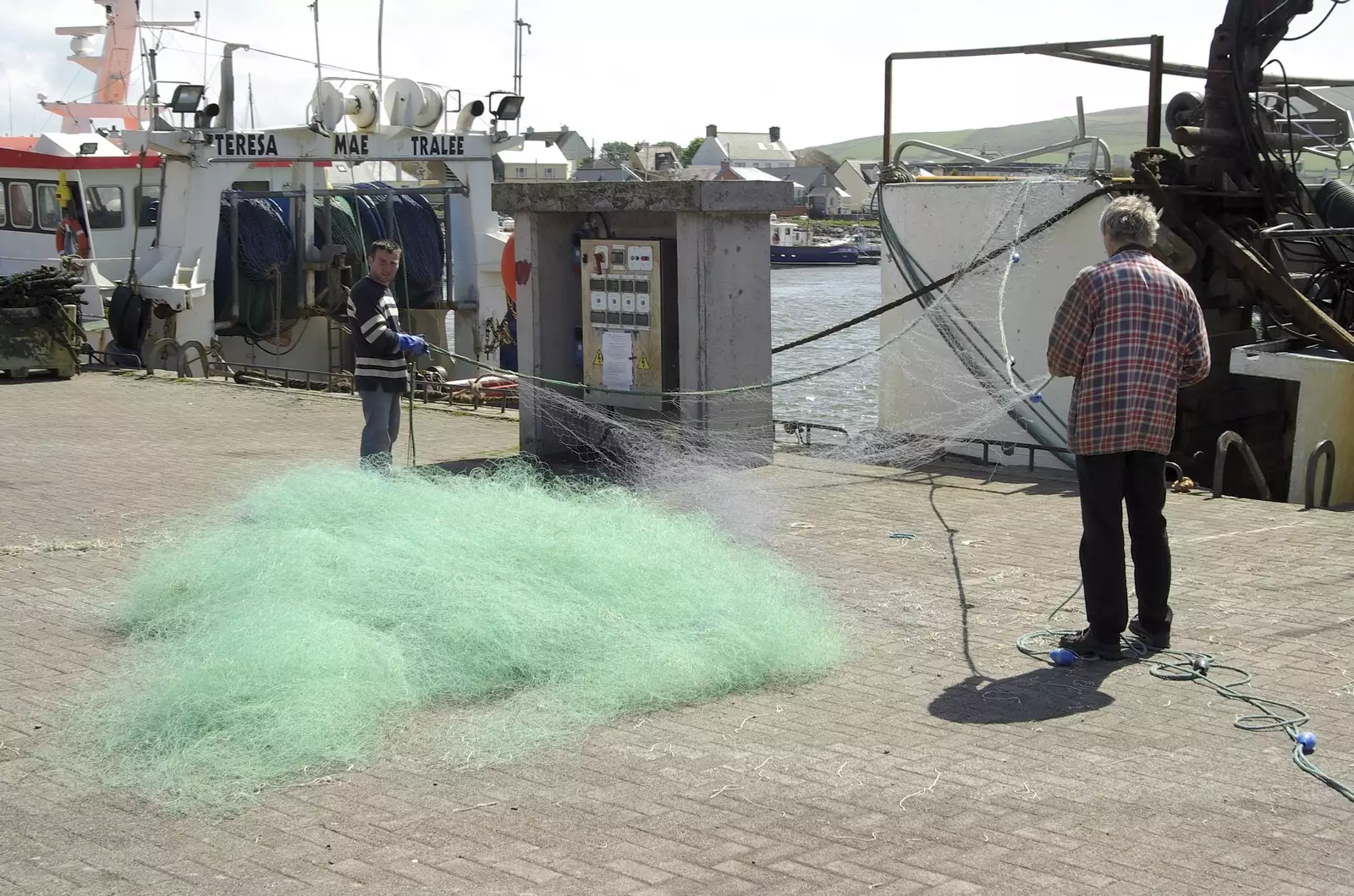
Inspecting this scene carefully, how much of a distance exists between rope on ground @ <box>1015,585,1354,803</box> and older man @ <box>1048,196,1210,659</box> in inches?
5.5

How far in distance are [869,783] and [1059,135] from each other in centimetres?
896

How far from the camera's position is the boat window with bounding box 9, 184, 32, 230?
69.7ft

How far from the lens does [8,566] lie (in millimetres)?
7625

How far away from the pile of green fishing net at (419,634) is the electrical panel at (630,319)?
349 cm

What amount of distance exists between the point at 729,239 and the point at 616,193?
0.91 metres

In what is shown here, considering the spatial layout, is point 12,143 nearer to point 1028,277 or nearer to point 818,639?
point 1028,277

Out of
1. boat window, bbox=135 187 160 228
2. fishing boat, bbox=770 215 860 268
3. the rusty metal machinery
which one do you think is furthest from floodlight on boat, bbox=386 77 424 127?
fishing boat, bbox=770 215 860 268

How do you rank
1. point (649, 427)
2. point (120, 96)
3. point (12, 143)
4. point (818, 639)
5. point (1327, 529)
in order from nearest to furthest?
point (818, 639) → point (1327, 529) → point (649, 427) → point (12, 143) → point (120, 96)

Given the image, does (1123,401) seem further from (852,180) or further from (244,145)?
(852,180)

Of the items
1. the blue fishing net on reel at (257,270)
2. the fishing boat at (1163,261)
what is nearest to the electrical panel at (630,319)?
the fishing boat at (1163,261)

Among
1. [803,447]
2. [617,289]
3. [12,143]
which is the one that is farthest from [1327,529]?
[12,143]

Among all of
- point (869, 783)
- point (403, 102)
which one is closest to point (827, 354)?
point (403, 102)

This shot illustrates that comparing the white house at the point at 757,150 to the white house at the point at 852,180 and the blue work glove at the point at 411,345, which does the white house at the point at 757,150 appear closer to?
the white house at the point at 852,180

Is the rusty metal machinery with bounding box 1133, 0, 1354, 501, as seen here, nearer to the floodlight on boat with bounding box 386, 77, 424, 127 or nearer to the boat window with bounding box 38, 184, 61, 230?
the floodlight on boat with bounding box 386, 77, 424, 127
